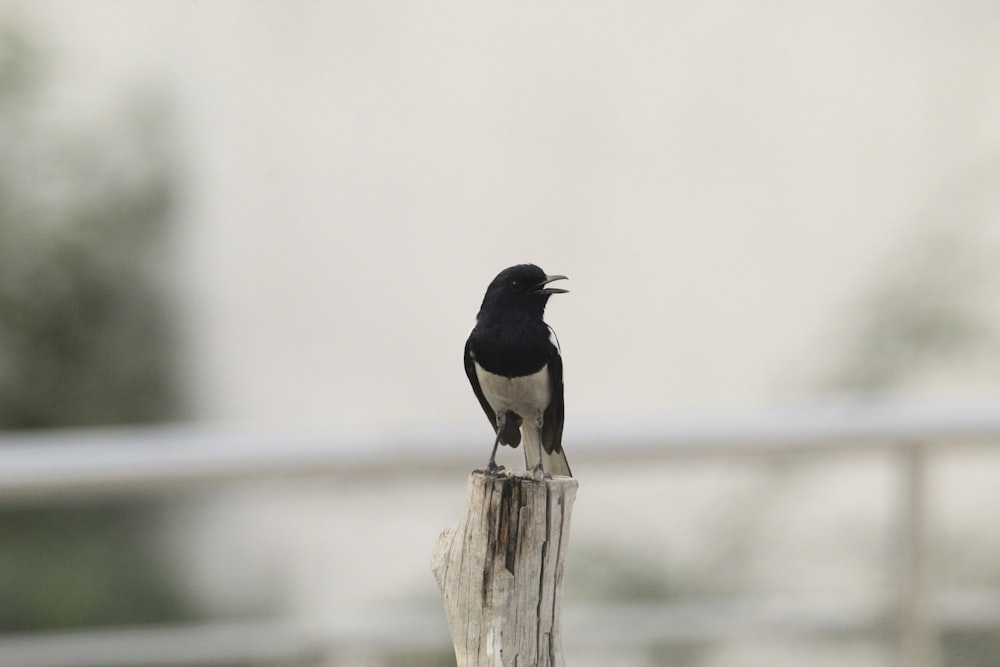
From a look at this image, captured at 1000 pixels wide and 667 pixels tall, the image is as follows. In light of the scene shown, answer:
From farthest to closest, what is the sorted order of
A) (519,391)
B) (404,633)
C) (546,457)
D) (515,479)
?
1. (404,633)
2. (546,457)
3. (519,391)
4. (515,479)

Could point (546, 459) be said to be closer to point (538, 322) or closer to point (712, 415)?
point (538, 322)

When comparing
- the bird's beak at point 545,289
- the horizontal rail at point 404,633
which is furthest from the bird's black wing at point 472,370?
the horizontal rail at point 404,633

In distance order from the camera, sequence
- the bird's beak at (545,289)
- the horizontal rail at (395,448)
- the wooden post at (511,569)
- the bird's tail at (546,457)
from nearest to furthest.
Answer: the wooden post at (511,569) → the bird's beak at (545,289) → the bird's tail at (546,457) → the horizontal rail at (395,448)

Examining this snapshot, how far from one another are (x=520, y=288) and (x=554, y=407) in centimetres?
19

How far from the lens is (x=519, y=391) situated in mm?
1539

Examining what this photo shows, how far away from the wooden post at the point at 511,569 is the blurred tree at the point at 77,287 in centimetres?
445

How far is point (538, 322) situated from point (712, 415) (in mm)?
1410

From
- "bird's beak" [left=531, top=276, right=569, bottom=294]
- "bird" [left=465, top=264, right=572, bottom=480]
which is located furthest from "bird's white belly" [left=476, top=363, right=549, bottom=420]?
"bird's beak" [left=531, top=276, right=569, bottom=294]

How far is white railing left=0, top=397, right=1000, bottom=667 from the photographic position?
8.59 ft

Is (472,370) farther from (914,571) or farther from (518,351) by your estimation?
(914,571)

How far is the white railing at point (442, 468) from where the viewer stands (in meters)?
2.62

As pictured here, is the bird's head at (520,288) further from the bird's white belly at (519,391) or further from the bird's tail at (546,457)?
the bird's tail at (546,457)

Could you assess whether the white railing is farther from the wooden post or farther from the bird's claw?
the wooden post

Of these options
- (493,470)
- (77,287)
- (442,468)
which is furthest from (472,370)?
(77,287)
